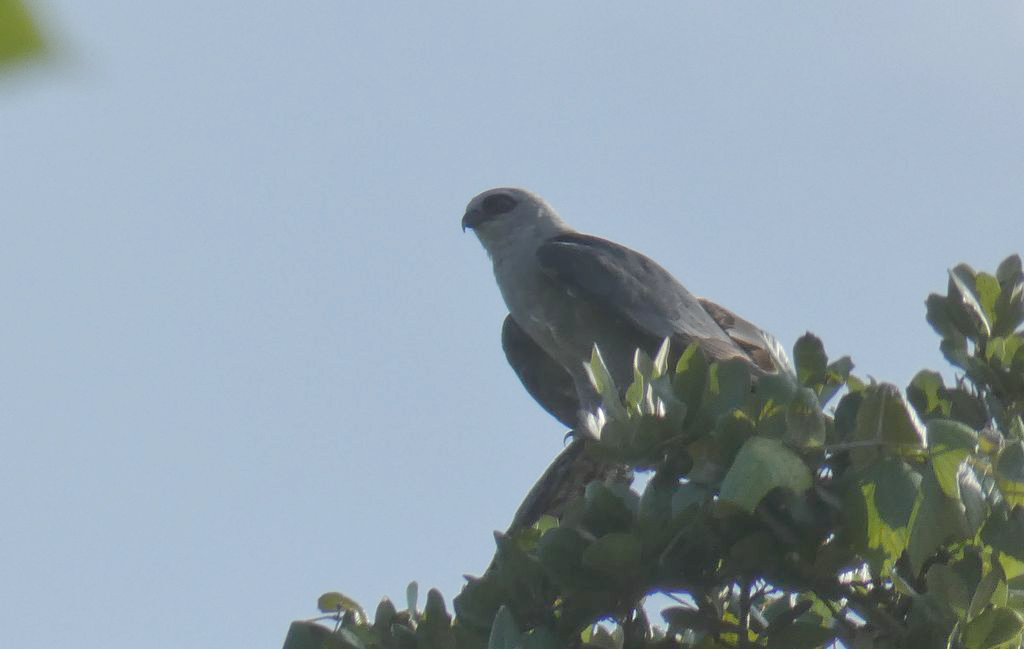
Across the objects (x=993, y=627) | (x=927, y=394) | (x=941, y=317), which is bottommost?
(x=993, y=627)

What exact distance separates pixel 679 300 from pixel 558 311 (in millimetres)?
898

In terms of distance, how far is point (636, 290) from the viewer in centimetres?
852

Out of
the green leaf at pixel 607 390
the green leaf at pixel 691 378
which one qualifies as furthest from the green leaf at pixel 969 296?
the green leaf at pixel 607 390

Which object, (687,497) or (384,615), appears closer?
(687,497)

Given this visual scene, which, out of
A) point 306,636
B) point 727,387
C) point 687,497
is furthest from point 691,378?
point 306,636

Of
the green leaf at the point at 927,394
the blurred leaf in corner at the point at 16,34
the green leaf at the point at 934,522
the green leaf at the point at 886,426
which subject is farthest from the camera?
the green leaf at the point at 927,394

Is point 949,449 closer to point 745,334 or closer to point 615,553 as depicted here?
point 615,553

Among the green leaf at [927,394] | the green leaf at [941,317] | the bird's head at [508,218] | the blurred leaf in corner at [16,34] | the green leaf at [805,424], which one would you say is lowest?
the blurred leaf in corner at [16,34]

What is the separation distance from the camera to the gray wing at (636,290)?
8.20 m

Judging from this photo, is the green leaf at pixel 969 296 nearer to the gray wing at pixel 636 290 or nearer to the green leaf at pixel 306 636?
the green leaf at pixel 306 636

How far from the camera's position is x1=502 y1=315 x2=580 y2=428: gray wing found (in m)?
9.24

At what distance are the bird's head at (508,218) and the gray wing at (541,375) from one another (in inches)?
30.6

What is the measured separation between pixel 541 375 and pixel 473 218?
171 centimetres

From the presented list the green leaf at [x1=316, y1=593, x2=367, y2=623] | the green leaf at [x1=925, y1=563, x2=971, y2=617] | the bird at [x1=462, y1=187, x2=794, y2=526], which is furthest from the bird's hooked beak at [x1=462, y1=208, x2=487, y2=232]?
the green leaf at [x1=925, y1=563, x2=971, y2=617]
